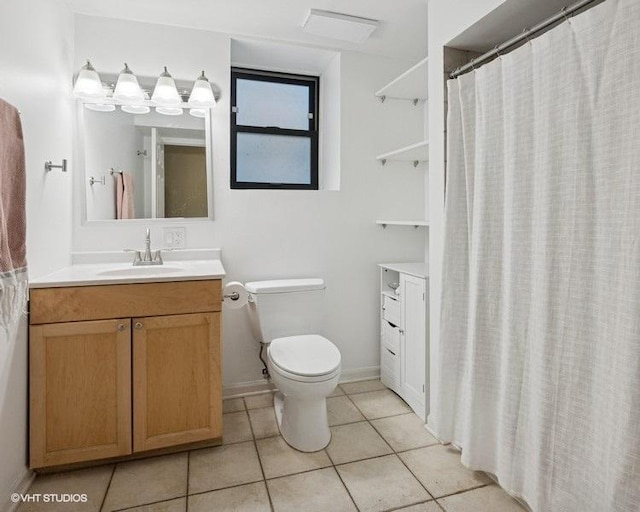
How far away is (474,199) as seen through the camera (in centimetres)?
157

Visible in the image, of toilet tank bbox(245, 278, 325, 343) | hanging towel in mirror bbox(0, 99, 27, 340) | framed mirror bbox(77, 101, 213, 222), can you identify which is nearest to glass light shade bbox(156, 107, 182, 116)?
framed mirror bbox(77, 101, 213, 222)

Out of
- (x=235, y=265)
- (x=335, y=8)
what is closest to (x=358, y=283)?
(x=235, y=265)

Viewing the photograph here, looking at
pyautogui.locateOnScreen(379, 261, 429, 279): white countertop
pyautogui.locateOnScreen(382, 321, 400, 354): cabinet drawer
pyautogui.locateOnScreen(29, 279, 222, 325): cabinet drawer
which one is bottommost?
pyautogui.locateOnScreen(382, 321, 400, 354): cabinet drawer

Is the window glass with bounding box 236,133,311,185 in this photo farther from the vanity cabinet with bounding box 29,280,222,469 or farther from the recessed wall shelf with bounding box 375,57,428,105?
Result: the vanity cabinet with bounding box 29,280,222,469

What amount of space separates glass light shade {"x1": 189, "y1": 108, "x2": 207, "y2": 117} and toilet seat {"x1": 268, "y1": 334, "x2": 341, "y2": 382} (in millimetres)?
1401

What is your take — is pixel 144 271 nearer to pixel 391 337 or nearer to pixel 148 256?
pixel 148 256

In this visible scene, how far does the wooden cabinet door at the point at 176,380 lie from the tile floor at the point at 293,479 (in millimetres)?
136

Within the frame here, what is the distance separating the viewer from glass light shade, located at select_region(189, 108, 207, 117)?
2.26 meters

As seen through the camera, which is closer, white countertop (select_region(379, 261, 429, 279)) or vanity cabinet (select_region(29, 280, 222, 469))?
vanity cabinet (select_region(29, 280, 222, 469))

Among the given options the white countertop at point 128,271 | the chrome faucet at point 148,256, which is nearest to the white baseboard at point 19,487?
→ the white countertop at point 128,271

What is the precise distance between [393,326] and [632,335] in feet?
4.89

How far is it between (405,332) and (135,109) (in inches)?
80.0

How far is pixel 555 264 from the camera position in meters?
1.23

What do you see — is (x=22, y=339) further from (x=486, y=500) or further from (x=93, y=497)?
(x=486, y=500)
